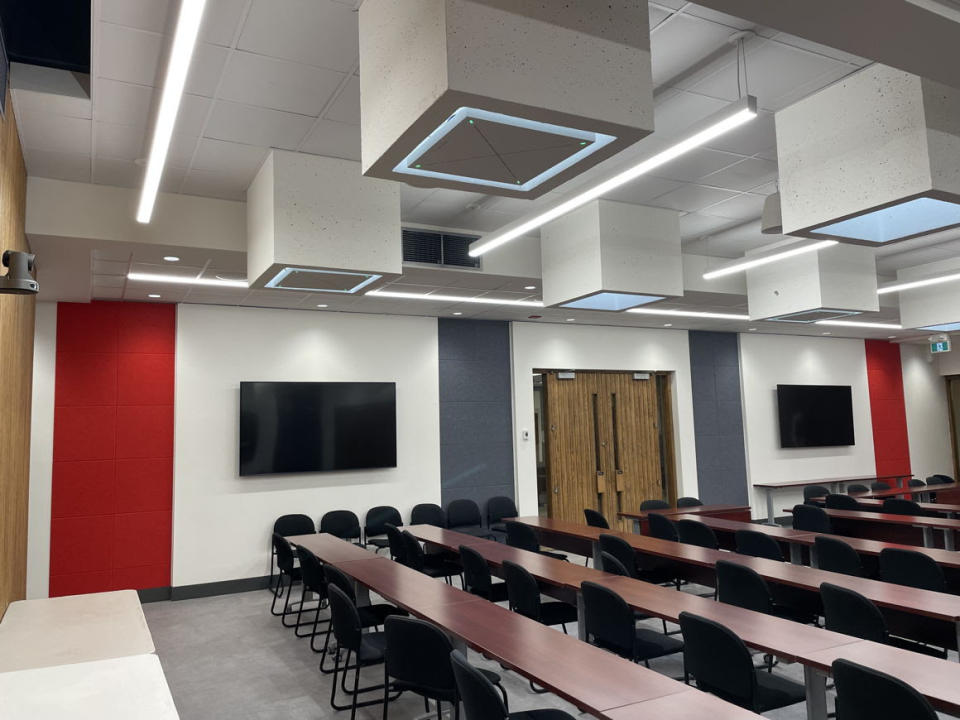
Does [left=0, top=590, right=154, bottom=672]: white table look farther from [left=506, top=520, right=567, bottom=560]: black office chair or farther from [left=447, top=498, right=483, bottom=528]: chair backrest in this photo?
[left=447, top=498, right=483, bottom=528]: chair backrest

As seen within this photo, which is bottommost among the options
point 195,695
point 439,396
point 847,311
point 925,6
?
point 195,695

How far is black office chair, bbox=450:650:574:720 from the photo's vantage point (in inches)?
103

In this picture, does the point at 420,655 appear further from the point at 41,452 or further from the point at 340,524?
the point at 41,452

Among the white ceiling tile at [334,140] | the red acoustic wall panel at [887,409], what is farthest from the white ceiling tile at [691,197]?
the red acoustic wall panel at [887,409]

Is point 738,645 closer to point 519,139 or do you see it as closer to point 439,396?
point 519,139

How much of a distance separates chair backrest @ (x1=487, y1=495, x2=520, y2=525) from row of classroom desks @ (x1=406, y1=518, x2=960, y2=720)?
421 centimetres

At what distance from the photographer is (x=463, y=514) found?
889 cm

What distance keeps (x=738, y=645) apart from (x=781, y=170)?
9.91ft

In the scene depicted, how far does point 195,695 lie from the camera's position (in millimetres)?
4688

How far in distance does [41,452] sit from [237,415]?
6.64 feet

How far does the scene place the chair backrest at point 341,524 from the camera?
26.7 feet

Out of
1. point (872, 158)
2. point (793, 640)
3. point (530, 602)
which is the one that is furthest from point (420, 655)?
point (872, 158)

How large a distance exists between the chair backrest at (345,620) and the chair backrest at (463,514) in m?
4.66

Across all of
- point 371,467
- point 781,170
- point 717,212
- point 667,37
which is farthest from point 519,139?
point 371,467
